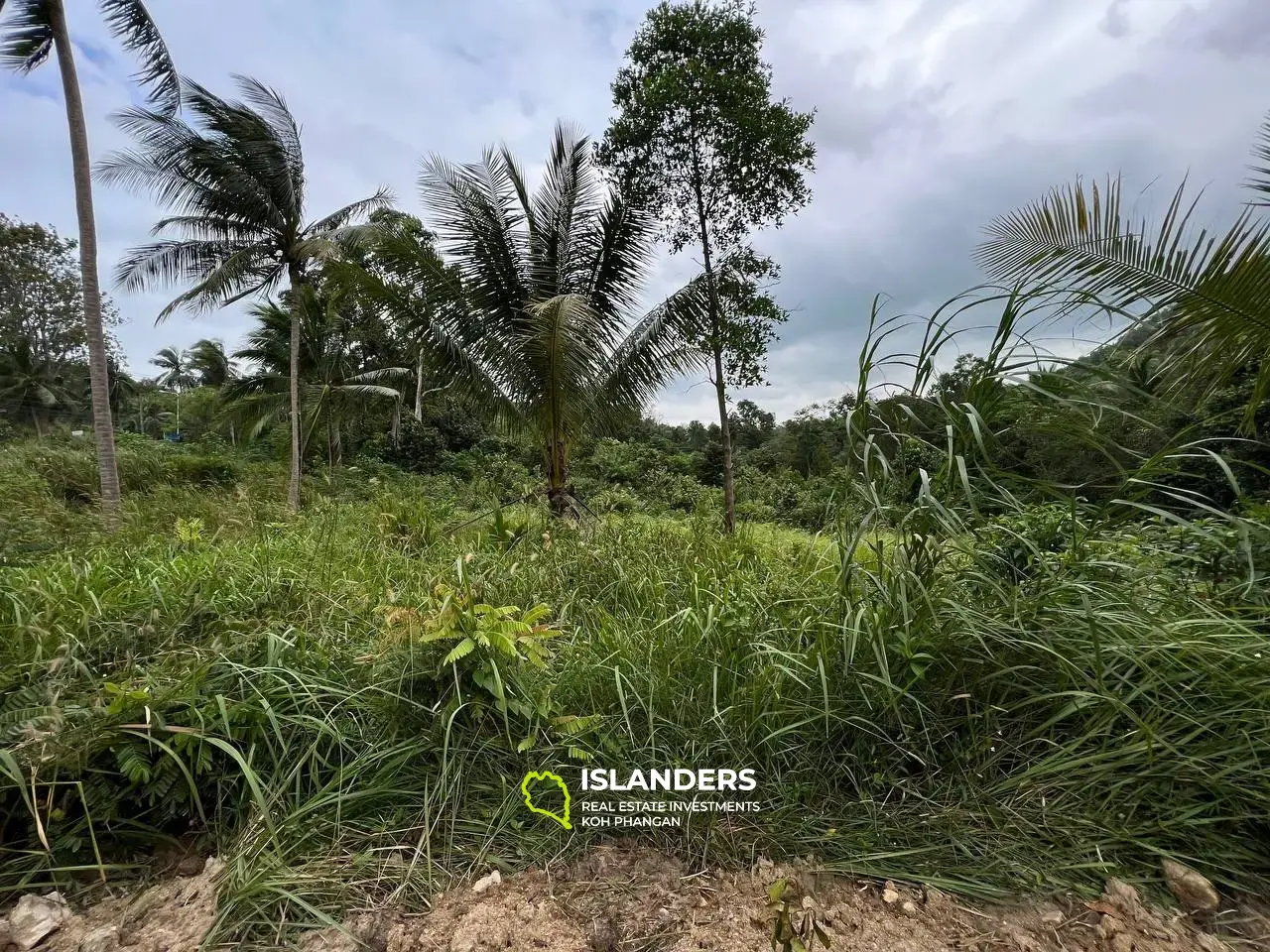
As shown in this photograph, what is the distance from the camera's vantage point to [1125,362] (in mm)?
1898

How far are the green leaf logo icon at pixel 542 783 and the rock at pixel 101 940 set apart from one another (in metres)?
1.01

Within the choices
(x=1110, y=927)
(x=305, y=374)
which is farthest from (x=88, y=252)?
(x=1110, y=927)

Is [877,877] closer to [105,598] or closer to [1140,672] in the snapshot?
[1140,672]

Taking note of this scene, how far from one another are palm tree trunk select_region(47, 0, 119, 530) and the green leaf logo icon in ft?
23.3

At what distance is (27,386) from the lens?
20.0 m

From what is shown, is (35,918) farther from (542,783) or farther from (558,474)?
(558,474)

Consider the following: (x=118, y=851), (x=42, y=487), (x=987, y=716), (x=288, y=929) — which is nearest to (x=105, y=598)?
(x=118, y=851)

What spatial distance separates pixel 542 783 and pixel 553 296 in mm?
5012

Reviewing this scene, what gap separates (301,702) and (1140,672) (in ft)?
8.98

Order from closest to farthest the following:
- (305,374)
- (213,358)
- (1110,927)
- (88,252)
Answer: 1. (1110,927)
2. (88,252)
3. (305,374)
4. (213,358)

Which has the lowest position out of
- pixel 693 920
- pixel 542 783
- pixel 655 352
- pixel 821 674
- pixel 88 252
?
pixel 693 920

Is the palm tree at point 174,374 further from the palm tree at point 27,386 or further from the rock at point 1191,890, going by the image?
the rock at point 1191,890

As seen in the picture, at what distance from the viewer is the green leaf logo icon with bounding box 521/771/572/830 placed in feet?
4.94

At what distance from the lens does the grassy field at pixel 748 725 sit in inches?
52.2
